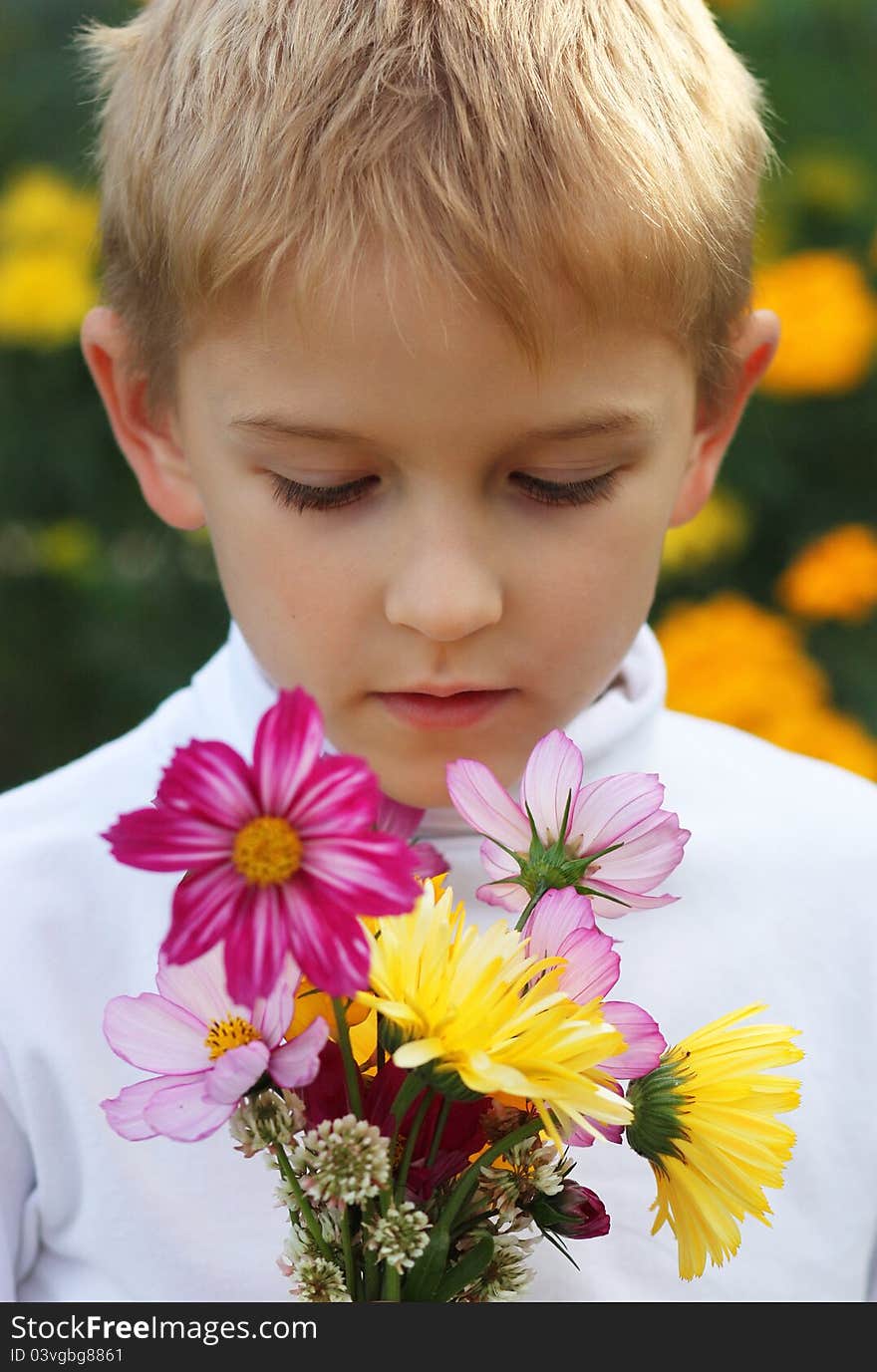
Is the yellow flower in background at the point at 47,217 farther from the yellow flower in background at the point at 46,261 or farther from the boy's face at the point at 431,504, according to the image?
the boy's face at the point at 431,504

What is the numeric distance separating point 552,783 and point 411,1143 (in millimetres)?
164

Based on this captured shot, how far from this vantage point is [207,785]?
62 centimetres

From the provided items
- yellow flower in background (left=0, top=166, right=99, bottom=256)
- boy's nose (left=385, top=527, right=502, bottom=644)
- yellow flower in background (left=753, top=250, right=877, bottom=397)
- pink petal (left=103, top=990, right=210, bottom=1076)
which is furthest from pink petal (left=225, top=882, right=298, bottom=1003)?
yellow flower in background (left=0, top=166, right=99, bottom=256)

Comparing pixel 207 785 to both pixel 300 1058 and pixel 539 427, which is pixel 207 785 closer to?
pixel 300 1058

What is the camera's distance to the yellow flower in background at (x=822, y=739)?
217 cm

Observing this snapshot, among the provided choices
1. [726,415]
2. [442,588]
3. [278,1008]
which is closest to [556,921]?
[278,1008]

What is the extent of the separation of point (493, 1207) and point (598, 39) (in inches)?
26.2

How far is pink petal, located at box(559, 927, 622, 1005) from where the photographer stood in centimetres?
69

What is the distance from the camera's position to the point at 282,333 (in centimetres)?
95

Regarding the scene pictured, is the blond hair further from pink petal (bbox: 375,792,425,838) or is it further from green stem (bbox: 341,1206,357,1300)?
green stem (bbox: 341,1206,357,1300)

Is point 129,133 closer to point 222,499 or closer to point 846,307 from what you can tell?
point 222,499

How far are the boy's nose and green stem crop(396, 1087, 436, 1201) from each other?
30 cm

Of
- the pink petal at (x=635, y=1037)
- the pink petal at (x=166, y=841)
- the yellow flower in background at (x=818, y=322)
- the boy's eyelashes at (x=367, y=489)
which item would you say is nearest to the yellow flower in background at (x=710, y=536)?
the yellow flower in background at (x=818, y=322)
